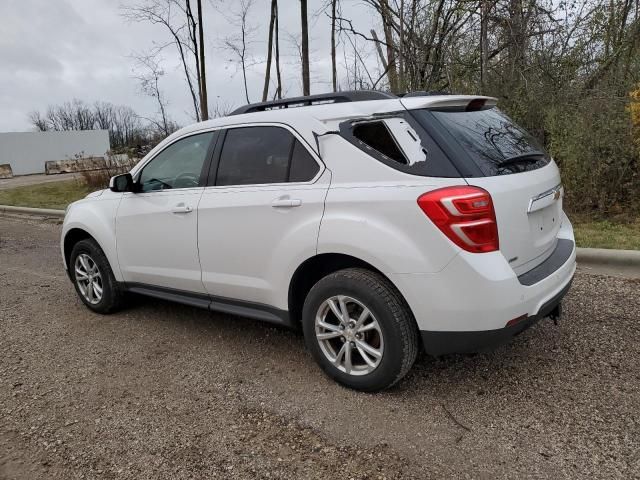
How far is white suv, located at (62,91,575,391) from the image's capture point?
2.65m

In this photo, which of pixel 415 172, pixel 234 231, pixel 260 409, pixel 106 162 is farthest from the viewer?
pixel 106 162

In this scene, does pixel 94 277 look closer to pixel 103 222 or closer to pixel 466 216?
pixel 103 222

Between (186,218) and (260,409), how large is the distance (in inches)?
60.1

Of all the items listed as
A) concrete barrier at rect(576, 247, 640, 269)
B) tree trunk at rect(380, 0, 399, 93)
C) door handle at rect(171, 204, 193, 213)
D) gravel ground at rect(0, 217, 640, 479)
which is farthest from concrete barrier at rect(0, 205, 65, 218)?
concrete barrier at rect(576, 247, 640, 269)

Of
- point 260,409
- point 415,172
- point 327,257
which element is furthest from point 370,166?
point 260,409

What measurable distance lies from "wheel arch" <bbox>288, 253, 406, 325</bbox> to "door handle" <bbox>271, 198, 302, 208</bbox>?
1.14 ft

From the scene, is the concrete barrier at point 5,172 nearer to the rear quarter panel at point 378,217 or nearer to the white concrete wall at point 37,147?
the white concrete wall at point 37,147

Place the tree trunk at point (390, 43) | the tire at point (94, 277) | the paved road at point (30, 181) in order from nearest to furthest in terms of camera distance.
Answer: the tire at point (94, 277) → the tree trunk at point (390, 43) → the paved road at point (30, 181)

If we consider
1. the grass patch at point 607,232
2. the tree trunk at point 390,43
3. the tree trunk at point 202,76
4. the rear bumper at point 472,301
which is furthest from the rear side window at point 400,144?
the tree trunk at point 202,76

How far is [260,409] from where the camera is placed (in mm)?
3041

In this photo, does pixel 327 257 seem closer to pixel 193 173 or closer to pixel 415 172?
pixel 415 172

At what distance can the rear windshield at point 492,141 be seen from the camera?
2.84 m

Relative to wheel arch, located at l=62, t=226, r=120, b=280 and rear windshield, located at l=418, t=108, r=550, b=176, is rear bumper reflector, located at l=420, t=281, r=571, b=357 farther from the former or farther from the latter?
wheel arch, located at l=62, t=226, r=120, b=280

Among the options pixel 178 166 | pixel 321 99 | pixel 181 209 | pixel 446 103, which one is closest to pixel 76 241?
pixel 178 166
